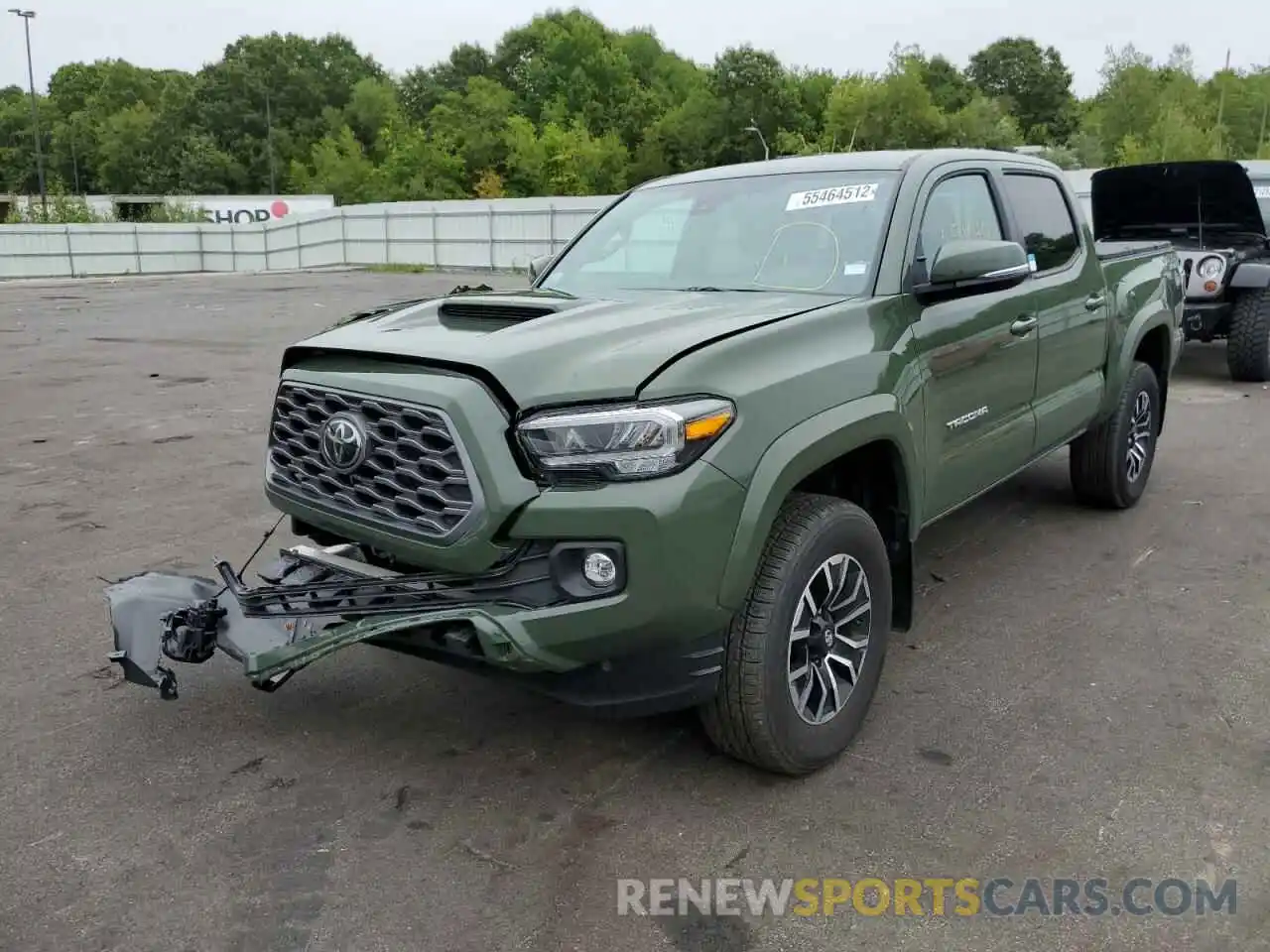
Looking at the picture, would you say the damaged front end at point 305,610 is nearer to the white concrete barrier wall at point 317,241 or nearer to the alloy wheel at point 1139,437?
the alloy wheel at point 1139,437

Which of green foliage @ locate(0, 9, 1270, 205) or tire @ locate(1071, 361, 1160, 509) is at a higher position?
green foliage @ locate(0, 9, 1270, 205)

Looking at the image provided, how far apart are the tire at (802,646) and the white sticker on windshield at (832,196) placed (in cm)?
128

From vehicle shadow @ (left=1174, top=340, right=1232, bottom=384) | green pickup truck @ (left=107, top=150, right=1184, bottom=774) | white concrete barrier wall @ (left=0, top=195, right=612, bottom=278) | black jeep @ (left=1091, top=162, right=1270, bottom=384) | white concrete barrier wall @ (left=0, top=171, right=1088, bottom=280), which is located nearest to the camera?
green pickup truck @ (left=107, top=150, right=1184, bottom=774)

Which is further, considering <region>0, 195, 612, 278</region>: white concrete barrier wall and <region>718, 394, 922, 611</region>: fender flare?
<region>0, 195, 612, 278</region>: white concrete barrier wall

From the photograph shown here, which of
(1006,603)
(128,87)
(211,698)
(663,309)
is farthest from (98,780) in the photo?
(128,87)

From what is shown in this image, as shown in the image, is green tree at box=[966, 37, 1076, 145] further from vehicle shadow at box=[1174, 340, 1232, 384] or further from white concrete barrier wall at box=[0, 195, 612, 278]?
vehicle shadow at box=[1174, 340, 1232, 384]

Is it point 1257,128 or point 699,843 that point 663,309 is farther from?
point 1257,128

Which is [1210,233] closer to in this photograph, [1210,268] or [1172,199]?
Result: [1172,199]

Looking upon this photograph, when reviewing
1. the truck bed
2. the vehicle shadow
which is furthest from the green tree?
the truck bed

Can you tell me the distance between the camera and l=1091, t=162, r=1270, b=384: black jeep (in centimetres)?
948

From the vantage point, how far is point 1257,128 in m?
53.9

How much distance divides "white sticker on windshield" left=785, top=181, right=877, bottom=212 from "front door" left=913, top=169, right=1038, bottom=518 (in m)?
0.21

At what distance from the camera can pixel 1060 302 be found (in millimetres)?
4664

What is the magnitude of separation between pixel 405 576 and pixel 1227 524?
4547 mm
